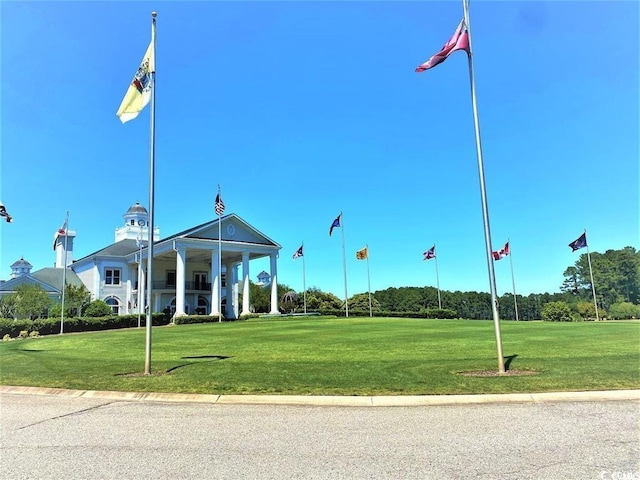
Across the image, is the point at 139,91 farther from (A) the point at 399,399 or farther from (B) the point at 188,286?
(B) the point at 188,286

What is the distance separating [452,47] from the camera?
11.5m

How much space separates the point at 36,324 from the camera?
110ft

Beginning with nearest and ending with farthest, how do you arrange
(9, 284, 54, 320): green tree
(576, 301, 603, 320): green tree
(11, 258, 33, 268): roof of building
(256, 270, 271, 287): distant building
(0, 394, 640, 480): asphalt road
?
(0, 394, 640, 480): asphalt road, (9, 284, 54, 320): green tree, (11, 258, 33, 268): roof of building, (576, 301, 603, 320): green tree, (256, 270, 271, 287): distant building

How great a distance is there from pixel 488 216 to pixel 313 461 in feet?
25.6

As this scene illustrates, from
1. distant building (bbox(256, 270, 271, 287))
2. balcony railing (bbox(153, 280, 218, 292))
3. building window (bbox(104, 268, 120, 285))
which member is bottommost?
balcony railing (bbox(153, 280, 218, 292))

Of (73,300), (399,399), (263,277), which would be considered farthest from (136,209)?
(399,399)

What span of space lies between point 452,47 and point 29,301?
40026mm

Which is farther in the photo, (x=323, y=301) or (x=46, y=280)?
(x=323, y=301)

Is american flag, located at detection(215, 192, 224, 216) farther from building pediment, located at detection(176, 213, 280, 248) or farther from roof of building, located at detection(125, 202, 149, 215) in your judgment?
roof of building, located at detection(125, 202, 149, 215)

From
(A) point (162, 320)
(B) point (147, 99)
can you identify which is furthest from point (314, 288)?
Result: (B) point (147, 99)

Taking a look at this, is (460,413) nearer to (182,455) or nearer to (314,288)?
(182,455)

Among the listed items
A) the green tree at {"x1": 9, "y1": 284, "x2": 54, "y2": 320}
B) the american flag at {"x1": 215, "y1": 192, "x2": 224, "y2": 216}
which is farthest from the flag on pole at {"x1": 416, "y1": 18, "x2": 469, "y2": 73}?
the green tree at {"x1": 9, "y1": 284, "x2": 54, "y2": 320}

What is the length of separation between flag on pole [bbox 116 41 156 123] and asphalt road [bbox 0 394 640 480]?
7.69m

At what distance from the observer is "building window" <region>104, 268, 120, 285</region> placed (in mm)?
52062
